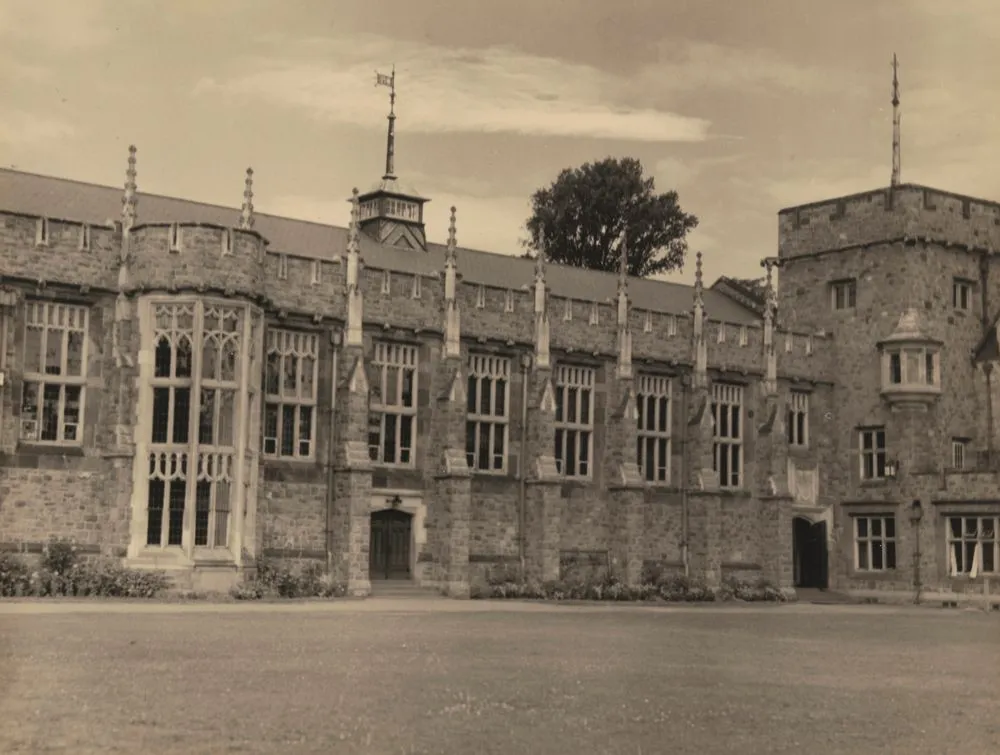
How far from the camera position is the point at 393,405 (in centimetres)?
3341

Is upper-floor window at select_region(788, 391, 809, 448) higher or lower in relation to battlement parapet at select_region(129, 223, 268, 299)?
lower

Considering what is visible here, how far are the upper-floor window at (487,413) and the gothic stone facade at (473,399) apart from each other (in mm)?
69

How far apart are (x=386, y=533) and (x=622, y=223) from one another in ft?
84.6

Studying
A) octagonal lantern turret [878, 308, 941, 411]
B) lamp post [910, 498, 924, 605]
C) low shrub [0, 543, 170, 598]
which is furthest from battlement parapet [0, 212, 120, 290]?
lamp post [910, 498, 924, 605]

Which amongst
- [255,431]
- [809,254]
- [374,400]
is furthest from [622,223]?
[255,431]

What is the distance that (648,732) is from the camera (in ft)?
36.4

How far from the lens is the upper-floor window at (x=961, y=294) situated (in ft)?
137

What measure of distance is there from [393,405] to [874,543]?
616 inches

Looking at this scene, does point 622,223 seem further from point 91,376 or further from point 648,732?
point 648,732

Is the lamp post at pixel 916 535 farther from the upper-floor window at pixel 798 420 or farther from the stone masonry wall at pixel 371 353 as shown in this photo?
the upper-floor window at pixel 798 420

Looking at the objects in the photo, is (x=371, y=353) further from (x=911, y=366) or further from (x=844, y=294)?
(x=844, y=294)

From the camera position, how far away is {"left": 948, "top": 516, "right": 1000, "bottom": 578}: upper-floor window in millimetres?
37625

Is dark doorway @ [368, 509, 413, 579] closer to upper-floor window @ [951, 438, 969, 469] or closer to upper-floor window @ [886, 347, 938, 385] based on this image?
upper-floor window @ [886, 347, 938, 385]

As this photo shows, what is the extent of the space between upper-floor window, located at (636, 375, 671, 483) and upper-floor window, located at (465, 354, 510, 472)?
4330 mm
